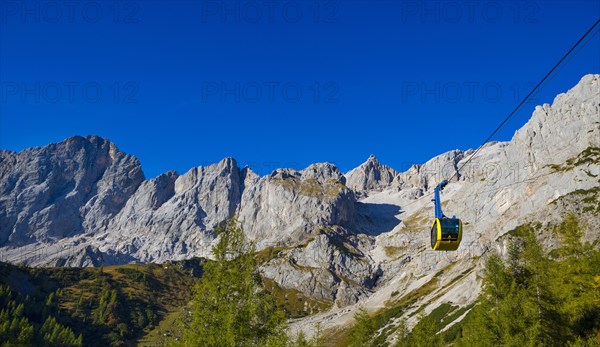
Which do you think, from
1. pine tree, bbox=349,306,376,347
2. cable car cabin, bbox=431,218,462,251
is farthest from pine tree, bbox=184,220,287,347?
pine tree, bbox=349,306,376,347

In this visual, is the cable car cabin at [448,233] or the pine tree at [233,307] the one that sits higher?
the cable car cabin at [448,233]

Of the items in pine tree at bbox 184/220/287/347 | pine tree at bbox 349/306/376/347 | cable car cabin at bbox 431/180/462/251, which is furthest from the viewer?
pine tree at bbox 349/306/376/347

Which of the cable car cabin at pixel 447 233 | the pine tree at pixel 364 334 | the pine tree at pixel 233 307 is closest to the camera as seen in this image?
the pine tree at pixel 233 307

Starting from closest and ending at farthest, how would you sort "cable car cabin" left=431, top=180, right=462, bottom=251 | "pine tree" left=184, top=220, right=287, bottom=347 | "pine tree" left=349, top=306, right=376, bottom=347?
"pine tree" left=184, top=220, right=287, bottom=347, "cable car cabin" left=431, top=180, right=462, bottom=251, "pine tree" left=349, top=306, right=376, bottom=347

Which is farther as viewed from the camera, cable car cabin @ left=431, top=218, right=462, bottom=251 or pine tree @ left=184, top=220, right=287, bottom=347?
cable car cabin @ left=431, top=218, right=462, bottom=251

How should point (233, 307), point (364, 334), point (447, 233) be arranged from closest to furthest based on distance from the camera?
point (233, 307), point (447, 233), point (364, 334)

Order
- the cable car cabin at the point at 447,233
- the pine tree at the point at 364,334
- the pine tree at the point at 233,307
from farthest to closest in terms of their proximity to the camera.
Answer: the pine tree at the point at 364,334 < the cable car cabin at the point at 447,233 < the pine tree at the point at 233,307

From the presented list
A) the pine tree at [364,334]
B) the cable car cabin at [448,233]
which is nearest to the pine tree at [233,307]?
the cable car cabin at [448,233]

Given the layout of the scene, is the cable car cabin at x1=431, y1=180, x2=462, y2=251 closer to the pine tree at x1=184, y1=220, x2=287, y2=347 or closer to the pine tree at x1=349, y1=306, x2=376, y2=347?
the pine tree at x1=184, y1=220, x2=287, y2=347

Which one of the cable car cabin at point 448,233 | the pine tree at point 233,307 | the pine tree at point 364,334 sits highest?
the cable car cabin at point 448,233

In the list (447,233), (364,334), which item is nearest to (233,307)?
(447,233)

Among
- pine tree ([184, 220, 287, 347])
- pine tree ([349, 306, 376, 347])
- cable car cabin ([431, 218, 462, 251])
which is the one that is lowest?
pine tree ([349, 306, 376, 347])

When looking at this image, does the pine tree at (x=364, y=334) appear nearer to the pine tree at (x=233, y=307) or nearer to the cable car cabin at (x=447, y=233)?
the cable car cabin at (x=447, y=233)

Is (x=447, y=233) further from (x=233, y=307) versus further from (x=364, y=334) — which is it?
(x=364, y=334)
